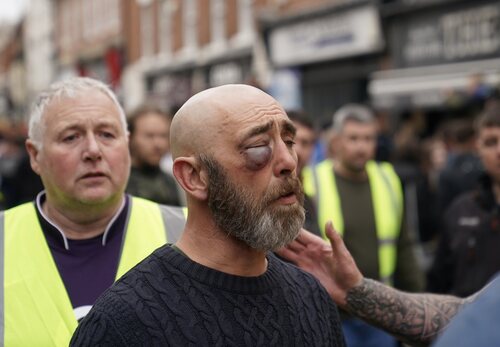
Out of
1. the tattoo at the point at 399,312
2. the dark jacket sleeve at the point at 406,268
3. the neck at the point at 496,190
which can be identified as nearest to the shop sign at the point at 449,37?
the dark jacket sleeve at the point at 406,268

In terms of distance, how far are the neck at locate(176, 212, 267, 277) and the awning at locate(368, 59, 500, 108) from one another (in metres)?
9.78

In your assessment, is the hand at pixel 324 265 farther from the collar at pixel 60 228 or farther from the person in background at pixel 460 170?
the person in background at pixel 460 170

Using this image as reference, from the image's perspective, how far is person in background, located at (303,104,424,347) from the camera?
4.82 m

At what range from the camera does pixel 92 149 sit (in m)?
2.76

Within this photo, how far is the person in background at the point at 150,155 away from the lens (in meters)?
5.08

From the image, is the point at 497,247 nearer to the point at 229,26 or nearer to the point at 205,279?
the point at 205,279

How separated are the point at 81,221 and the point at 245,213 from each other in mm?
977

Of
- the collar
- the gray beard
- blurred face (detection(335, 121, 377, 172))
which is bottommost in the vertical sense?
blurred face (detection(335, 121, 377, 172))

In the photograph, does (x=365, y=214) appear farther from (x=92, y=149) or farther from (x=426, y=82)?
(x=426, y=82)

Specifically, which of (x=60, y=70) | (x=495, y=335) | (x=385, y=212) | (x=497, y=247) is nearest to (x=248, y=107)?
(x=495, y=335)

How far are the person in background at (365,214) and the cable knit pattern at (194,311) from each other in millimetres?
2759

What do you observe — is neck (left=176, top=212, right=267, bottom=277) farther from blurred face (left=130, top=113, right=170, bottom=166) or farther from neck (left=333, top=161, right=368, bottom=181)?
blurred face (left=130, top=113, right=170, bottom=166)

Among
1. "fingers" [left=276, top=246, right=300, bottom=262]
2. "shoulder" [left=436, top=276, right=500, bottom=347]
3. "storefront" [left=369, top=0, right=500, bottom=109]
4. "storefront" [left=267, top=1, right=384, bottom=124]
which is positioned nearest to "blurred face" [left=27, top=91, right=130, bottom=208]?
"fingers" [left=276, top=246, right=300, bottom=262]

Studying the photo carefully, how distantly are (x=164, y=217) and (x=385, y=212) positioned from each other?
252 cm
